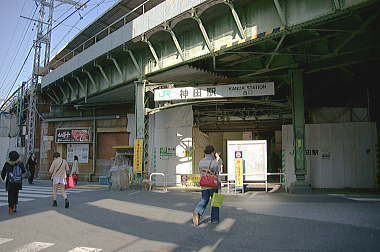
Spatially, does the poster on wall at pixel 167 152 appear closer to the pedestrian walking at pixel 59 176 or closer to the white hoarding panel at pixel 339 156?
the white hoarding panel at pixel 339 156

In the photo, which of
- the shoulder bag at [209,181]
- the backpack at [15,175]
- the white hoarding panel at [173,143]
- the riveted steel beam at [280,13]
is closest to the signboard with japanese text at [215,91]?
the white hoarding panel at [173,143]

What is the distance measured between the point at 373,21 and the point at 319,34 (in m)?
1.77

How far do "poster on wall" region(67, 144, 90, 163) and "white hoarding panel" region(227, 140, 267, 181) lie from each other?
14.4 meters

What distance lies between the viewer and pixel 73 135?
26.0m

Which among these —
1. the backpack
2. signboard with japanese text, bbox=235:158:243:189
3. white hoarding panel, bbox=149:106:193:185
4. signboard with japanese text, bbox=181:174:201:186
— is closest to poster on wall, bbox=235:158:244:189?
signboard with japanese text, bbox=235:158:243:189

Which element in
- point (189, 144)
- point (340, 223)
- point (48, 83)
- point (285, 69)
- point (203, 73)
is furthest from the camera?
point (48, 83)

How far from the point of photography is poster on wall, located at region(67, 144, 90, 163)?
25422 millimetres

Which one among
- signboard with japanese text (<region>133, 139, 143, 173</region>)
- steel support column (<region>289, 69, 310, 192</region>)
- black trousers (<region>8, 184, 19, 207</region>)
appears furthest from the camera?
signboard with japanese text (<region>133, 139, 143, 173</region>)

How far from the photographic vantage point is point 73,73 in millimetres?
21984

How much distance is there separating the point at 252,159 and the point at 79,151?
52.5 feet

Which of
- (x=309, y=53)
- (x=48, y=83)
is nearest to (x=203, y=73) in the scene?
(x=309, y=53)

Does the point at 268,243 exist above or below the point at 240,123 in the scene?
below

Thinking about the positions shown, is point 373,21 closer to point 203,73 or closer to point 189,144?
point 203,73

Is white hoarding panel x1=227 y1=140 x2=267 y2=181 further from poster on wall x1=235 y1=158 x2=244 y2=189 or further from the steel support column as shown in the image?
the steel support column
